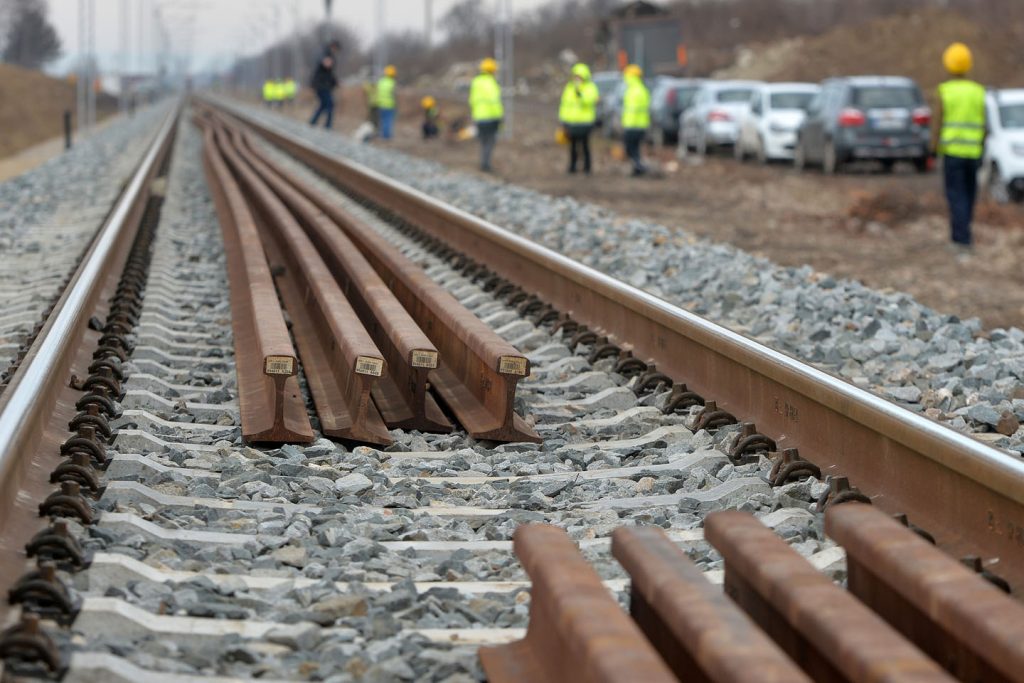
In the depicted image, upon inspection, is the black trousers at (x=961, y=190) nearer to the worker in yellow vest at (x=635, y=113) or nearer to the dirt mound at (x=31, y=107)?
→ the worker in yellow vest at (x=635, y=113)

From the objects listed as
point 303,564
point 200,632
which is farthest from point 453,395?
point 200,632

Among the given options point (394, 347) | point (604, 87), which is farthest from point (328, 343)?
point (604, 87)

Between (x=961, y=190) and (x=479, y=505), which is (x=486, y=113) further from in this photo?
(x=479, y=505)

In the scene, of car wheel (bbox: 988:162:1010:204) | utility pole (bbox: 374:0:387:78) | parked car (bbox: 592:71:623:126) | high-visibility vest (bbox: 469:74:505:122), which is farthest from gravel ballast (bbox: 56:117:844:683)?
utility pole (bbox: 374:0:387:78)

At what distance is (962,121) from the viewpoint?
14.6m

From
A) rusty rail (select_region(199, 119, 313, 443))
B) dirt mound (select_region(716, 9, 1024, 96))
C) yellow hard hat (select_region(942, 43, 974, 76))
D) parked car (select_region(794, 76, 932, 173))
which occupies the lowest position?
rusty rail (select_region(199, 119, 313, 443))

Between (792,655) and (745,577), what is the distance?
207mm

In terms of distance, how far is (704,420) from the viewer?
5598mm

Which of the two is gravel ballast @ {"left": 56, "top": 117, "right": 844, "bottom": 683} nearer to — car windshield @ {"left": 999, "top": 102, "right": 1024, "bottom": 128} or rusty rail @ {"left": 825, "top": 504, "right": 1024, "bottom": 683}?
rusty rail @ {"left": 825, "top": 504, "right": 1024, "bottom": 683}

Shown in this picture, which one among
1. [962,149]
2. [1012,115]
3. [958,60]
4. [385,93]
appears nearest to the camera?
[962,149]

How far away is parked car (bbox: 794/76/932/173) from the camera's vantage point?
25.3 m

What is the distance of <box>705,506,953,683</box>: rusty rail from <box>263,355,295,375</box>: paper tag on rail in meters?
2.30

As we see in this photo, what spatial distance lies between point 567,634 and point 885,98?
24.7m

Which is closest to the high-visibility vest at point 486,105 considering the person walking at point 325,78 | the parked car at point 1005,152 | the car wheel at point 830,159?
the car wheel at point 830,159
